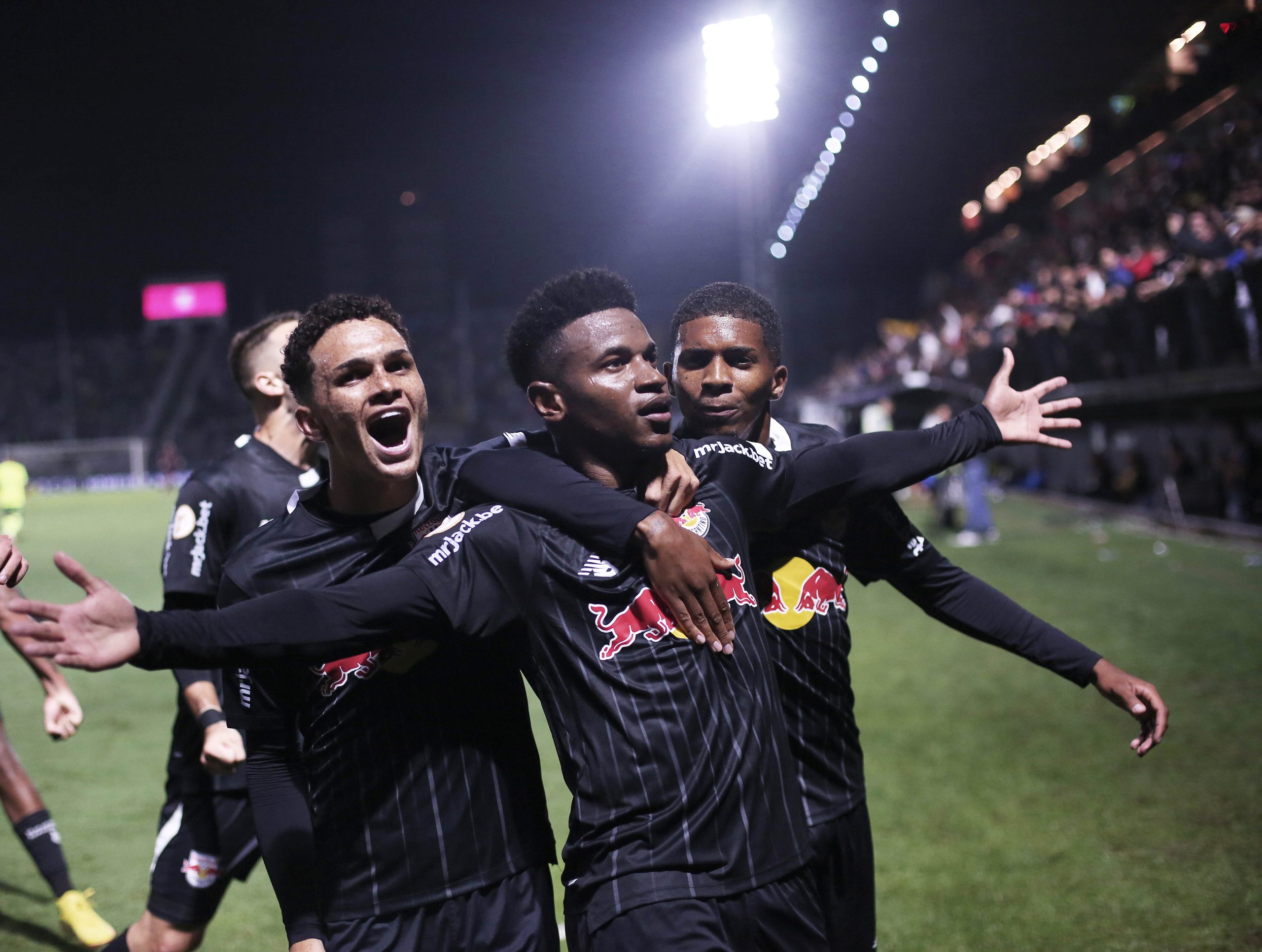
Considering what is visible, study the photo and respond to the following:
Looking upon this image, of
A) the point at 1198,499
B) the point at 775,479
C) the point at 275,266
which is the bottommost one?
the point at 1198,499

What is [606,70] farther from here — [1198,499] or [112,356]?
[112,356]

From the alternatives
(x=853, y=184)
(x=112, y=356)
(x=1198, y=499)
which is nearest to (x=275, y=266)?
(x=112, y=356)

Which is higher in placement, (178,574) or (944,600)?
(178,574)

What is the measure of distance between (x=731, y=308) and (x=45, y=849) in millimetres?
3582

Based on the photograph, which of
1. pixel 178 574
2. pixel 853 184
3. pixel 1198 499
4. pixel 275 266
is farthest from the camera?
pixel 275 266

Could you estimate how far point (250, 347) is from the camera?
359 centimetres

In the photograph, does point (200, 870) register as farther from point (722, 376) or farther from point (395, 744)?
point (722, 376)

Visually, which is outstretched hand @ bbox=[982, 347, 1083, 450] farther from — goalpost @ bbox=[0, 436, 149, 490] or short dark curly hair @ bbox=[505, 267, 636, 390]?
goalpost @ bbox=[0, 436, 149, 490]

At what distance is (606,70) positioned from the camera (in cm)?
1914

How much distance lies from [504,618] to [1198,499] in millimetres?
15253

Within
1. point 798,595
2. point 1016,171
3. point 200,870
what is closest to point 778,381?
point 798,595

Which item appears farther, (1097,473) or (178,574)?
(1097,473)

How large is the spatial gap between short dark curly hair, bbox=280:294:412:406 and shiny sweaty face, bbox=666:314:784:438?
784 millimetres

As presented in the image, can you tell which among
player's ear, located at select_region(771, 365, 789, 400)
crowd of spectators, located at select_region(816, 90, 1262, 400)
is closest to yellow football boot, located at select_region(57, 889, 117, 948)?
player's ear, located at select_region(771, 365, 789, 400)
